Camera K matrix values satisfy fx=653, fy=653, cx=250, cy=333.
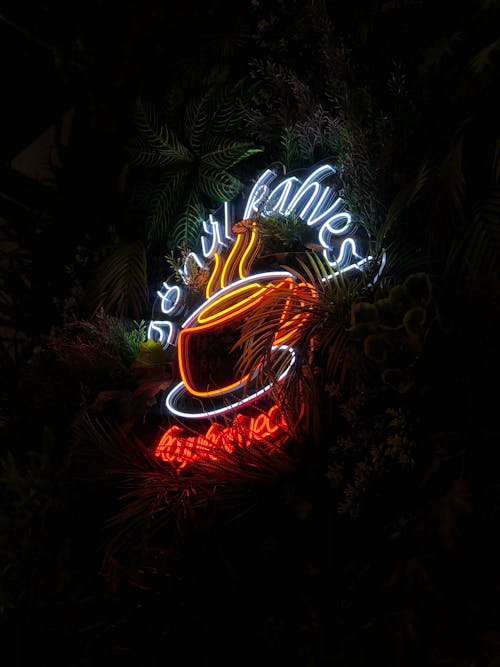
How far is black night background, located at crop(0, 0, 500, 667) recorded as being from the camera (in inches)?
72.8

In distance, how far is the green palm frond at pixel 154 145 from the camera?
3494mm

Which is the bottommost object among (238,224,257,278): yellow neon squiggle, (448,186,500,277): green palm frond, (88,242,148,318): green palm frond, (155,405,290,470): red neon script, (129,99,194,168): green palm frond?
(155,405,290,470): red neon script

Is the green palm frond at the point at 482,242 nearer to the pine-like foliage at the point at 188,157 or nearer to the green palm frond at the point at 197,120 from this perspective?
the pine-like foliage at the point at 188,157

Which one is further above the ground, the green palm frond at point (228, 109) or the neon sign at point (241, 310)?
the green palm frond at point (228, 109)

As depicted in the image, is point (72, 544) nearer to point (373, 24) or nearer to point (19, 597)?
point (19, 597)

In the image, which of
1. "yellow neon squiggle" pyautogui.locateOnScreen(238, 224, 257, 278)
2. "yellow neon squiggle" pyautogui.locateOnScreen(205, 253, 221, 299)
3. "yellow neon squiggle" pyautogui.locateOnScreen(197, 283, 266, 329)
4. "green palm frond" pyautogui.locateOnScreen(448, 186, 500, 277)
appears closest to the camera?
"green palm frond" pyautogui.locateOnScreen(448, 186, 500, 277)

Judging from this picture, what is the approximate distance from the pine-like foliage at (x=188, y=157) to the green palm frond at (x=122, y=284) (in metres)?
0.16

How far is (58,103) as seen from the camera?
4988mm

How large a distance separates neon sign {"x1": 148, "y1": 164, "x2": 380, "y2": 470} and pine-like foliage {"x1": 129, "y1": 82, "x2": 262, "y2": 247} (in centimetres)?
21

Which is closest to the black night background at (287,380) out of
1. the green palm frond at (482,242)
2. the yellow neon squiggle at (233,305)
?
the green palm frond at (482,242)

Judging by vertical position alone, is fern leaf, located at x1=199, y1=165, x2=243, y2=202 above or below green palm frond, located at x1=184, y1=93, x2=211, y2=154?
below

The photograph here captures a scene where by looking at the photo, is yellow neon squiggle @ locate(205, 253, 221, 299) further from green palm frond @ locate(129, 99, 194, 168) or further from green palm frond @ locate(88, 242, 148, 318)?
green palm frond @ locate(129, 99, 194, 168)

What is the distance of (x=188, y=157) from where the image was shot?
3.49 meters

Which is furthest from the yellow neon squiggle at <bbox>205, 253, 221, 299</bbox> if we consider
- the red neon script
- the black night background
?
the red neon script
